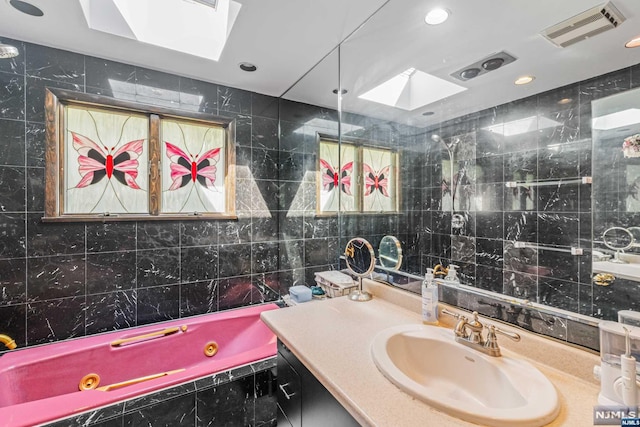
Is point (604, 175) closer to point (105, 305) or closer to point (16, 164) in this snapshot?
point (105, 305)

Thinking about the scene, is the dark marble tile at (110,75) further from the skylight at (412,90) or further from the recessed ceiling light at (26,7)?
the skylight at (412,90)

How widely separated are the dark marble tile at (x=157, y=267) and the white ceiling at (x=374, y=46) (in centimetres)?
154

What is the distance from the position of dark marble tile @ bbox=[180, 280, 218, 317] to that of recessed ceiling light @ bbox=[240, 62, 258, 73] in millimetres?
1875

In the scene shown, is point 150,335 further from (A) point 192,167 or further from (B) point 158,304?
(A) point 192,167

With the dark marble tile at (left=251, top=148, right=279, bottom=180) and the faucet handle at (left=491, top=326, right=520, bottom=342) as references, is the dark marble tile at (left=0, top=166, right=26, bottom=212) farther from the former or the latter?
the faucet handle at (left=491, top=326, right=520, bottom=342)

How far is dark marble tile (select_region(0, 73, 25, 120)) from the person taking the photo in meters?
1.82

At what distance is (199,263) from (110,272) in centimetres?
64

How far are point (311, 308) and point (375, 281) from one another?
48cm

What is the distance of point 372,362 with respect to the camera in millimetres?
952

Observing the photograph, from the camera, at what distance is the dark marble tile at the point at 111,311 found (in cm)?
207

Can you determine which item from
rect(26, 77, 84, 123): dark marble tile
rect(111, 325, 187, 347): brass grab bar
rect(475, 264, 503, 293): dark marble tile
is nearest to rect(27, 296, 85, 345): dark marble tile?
rect(111, 325, 187, 347): brass grab bar

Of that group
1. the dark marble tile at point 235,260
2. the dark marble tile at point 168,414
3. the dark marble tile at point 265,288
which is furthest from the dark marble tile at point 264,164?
the dark marble tile at point 168,414

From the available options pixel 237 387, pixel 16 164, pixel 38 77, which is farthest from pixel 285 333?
pixel 38 77

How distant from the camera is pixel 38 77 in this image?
74.7 inches
